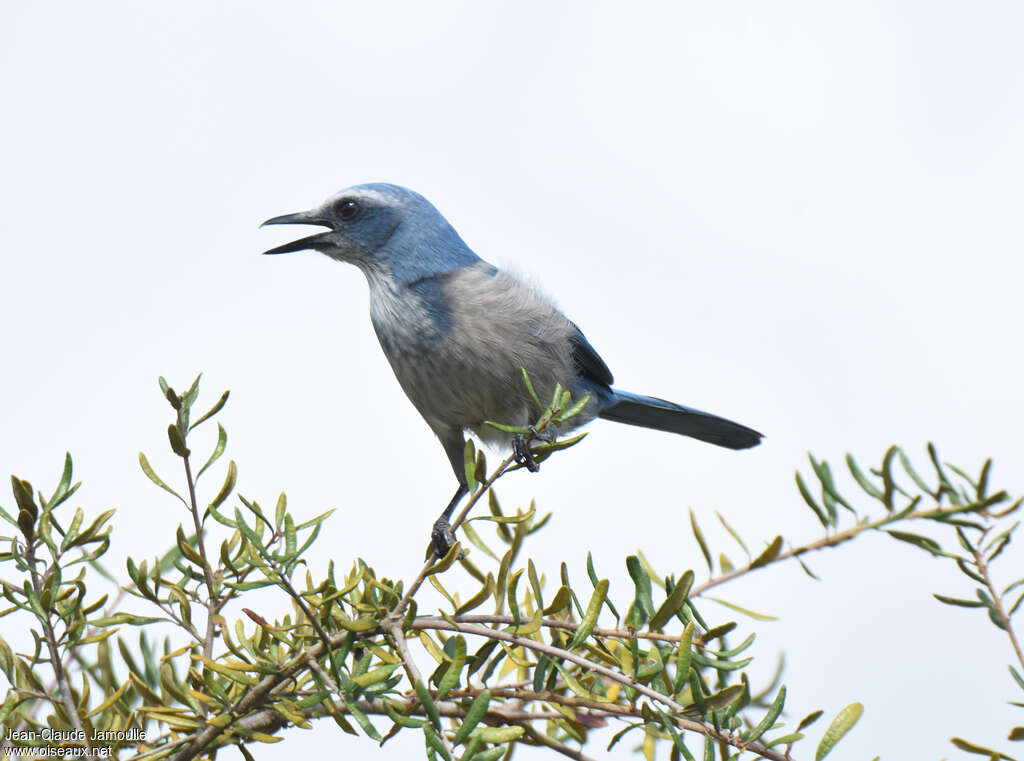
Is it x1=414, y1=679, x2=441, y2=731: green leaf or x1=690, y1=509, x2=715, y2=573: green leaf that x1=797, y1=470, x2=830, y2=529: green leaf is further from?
x1=414, y1=679, x2=441, y2=731: green leaf

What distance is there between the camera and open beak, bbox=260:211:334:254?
4234 millimetres

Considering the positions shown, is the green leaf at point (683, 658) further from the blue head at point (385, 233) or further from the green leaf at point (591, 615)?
the blue head at point (385, 233)

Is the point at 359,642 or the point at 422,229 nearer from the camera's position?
the point at 359,642

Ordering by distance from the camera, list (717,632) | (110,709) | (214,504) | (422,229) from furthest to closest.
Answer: (422,229) → (110,709) → (214,504) → (717,632)

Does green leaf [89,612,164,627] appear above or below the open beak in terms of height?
below

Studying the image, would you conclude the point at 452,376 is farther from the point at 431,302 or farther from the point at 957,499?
the point at 957,499

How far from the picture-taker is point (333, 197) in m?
4.54

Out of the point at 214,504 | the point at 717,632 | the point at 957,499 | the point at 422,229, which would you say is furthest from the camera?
the point at 422,229

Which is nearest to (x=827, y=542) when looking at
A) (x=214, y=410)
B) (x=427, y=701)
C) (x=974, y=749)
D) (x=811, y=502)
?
(x=811, y=502)

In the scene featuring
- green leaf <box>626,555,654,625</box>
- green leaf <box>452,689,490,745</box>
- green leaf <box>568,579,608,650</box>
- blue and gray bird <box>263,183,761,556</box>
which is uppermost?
blue and gray bird <box>263,183,761,556</box>

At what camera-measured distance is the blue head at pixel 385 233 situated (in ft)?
13.9

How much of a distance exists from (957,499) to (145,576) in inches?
56.4

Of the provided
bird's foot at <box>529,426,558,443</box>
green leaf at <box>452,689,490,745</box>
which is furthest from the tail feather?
green leaf at <box>452,689,490,745</box>

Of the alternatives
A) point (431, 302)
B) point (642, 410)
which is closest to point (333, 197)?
point (431, 302)
